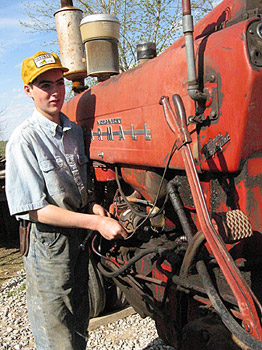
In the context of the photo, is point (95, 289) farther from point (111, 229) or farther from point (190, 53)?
point (190, 53)

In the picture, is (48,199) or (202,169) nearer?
(202,169)

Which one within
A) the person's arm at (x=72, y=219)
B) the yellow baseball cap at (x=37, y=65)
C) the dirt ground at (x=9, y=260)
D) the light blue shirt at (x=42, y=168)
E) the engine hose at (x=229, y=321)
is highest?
the yellow baseball cap at (x=37, y=65)

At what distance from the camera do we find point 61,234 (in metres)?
2.02

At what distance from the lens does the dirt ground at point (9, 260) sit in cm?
466

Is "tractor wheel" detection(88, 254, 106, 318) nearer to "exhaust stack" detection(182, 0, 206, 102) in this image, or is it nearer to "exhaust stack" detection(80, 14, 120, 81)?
"exhaust stack" detection(80, 14, 120, 81)

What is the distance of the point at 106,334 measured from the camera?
124 inches

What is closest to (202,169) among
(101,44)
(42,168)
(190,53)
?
(190,53)

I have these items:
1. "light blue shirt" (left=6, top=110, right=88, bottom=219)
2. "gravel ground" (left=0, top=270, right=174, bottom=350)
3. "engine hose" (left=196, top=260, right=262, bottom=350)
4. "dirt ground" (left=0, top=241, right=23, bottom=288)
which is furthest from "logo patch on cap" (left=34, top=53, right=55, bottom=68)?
"dirt ground" (left=0, top=241, right=23, bottom=288)

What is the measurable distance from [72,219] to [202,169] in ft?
2.23

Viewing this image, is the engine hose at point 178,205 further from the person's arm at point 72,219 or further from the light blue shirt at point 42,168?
the light blue shirt at point 42,168

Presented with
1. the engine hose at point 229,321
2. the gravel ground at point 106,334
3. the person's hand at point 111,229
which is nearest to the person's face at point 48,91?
the person's hand at point 111,229

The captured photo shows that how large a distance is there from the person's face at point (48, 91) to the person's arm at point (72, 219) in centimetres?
56

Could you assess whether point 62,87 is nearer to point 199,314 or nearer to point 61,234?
point 61,234

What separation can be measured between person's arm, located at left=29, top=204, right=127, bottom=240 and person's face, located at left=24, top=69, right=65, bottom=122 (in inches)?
21.9
